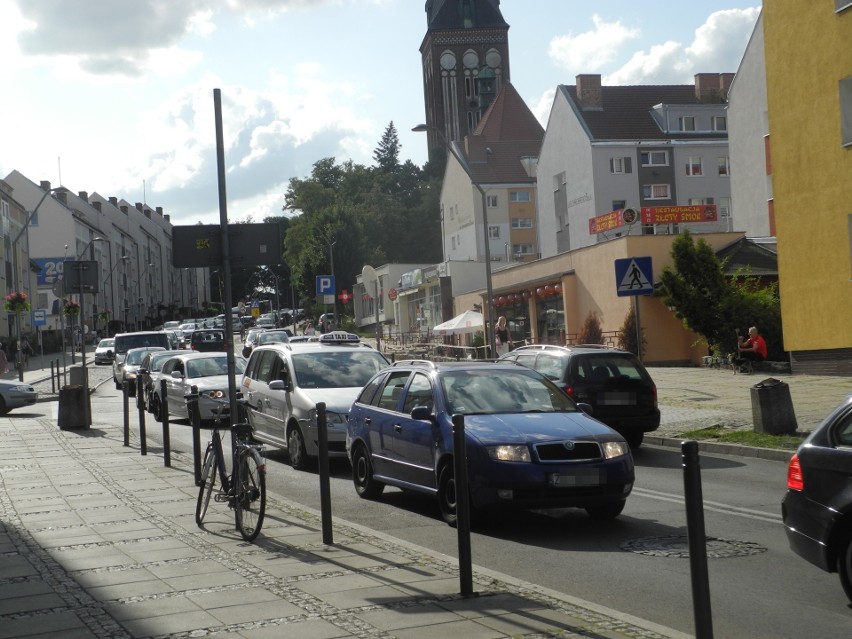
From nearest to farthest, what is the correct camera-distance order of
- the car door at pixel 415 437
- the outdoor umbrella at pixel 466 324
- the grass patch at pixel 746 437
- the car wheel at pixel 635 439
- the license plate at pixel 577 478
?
the license plate at pixel 577 478
the car door at pixel 415 437
the grass patch at pixel 746 437
the car wheel at pixel 635 439
the outdoor umbrella at pixel 466 324

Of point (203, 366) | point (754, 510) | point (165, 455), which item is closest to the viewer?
point (754, 510)

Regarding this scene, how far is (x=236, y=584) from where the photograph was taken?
286 inches

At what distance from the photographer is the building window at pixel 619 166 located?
62.4m

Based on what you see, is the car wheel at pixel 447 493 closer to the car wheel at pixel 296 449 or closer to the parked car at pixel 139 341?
the car wheel at pixel 296 449

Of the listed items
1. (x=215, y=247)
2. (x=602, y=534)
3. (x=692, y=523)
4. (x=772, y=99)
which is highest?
(x=772, y=99)

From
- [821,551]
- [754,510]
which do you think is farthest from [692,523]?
[754,510]

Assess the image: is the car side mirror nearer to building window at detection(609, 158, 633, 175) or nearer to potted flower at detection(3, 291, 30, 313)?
potted flower at detection(3, 291, 30, 313)

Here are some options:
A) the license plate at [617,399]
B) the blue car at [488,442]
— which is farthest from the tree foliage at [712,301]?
the blue car at [488,442]

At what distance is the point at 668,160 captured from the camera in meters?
64.6

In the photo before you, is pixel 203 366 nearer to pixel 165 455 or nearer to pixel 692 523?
pixel 165 455

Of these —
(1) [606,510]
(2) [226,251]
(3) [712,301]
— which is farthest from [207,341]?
(1) [606,510]

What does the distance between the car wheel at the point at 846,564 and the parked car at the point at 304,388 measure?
899 cm

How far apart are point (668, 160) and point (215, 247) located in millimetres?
56834

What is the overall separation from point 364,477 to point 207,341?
46.4 m
